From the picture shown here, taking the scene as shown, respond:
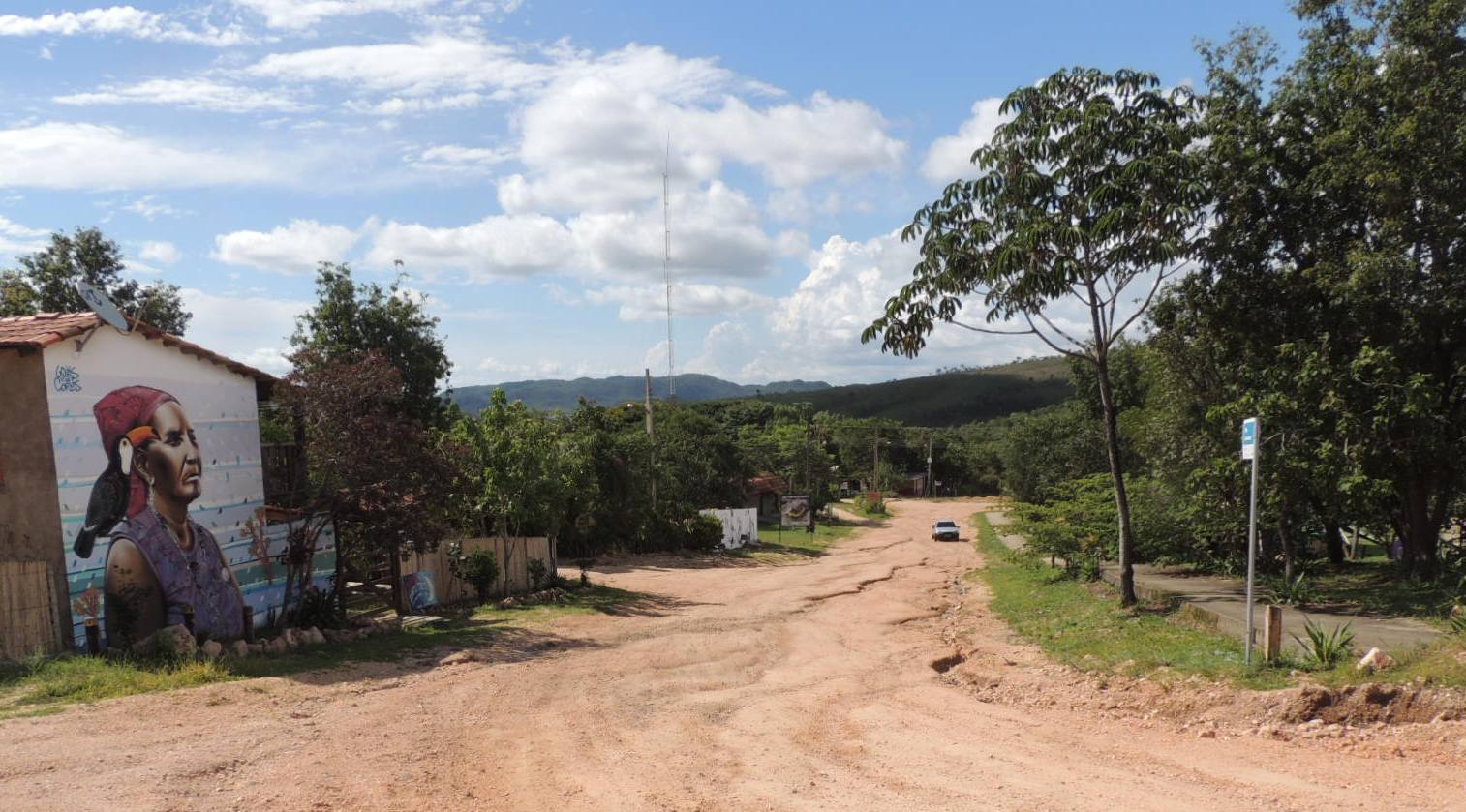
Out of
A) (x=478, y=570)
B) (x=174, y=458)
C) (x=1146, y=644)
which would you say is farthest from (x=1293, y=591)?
(x=174, y=458)

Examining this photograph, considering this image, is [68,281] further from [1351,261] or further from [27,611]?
[1351,261]

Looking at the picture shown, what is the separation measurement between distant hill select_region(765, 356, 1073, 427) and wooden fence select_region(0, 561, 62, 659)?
12544 cm

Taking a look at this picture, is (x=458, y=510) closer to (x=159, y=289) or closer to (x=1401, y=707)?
A: (x=159, y=289)

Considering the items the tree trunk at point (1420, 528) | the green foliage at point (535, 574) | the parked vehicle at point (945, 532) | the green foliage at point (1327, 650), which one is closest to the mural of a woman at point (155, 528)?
the green foliage at point (535, 574)

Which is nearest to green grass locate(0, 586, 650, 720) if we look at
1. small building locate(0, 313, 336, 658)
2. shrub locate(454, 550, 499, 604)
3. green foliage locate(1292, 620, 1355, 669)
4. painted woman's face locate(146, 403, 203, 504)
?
small building locate(0, 313, 336, 658)

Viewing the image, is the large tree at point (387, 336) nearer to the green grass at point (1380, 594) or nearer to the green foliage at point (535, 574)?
the green foliage at point (535, 574)

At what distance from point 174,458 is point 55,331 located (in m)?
2.75

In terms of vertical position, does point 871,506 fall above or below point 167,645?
below

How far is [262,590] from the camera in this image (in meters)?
16.1

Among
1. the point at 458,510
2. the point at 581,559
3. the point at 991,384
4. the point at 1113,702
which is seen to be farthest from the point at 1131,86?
the point at 991,384

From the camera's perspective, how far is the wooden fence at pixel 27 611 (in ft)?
37.0

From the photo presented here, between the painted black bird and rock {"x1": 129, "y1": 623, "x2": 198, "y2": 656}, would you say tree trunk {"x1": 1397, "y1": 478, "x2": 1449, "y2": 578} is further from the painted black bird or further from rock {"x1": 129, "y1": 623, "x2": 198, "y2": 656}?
the painted black bird

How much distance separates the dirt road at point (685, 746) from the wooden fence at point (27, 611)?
9.09ft

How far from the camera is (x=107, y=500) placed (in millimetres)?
12836
